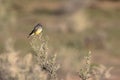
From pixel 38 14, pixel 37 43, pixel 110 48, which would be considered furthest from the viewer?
pixel 38 14

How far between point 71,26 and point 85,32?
0.97 metres

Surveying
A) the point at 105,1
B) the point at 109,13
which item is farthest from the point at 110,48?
the point at 105,1

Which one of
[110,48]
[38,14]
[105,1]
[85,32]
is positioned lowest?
[110,48]

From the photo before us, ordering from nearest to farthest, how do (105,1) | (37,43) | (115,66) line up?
(37,43), (115,66), (105,1)

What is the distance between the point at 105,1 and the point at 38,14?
5628 mm

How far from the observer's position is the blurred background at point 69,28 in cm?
2091

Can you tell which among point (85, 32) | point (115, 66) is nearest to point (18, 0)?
point (85, 32)

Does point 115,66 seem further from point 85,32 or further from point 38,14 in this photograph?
point 38,14

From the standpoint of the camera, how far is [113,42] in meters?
25.7

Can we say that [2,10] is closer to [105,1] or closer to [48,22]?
[48,22]

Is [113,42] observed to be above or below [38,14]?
below

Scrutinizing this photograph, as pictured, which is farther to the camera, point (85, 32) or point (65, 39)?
point (85, 32)

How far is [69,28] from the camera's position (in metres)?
28.4

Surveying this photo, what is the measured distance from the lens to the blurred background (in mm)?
20906
